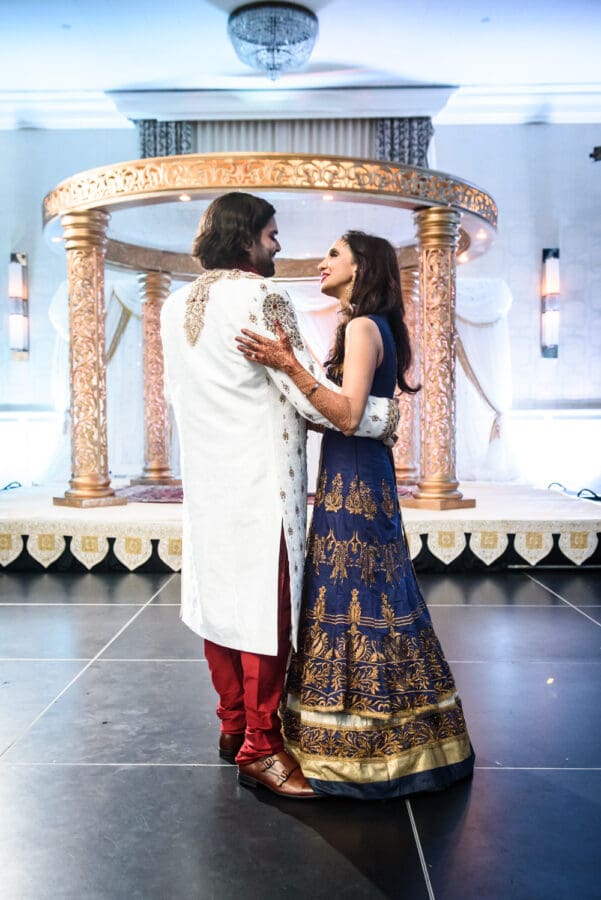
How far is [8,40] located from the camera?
7.34 metres

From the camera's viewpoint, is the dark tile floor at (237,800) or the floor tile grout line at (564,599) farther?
the floor tile grout line at (564,599)

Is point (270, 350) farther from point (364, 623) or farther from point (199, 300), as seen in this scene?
point (364, 623)

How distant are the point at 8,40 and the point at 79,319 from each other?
11.8ft

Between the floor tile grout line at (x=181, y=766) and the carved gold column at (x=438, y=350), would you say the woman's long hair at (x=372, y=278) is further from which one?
the carved gold column at (x=438, y=350)

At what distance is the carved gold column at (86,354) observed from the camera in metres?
5.31

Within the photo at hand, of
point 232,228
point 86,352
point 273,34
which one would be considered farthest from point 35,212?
point 232,228

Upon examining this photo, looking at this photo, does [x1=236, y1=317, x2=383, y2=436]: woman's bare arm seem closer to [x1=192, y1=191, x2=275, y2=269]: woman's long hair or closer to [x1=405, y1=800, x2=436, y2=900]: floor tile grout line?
[x1=192, y1=191, x2=275, y2=269]: woman's long hair

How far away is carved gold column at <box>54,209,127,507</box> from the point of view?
5.31 meters

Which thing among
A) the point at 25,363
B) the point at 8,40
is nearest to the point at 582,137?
the point at 8,40

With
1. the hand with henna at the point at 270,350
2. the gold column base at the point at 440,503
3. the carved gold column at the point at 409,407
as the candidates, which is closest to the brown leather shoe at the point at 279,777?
the hand with henna at the point at 270,350

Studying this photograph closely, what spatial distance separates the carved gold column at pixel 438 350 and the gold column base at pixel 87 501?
186cm

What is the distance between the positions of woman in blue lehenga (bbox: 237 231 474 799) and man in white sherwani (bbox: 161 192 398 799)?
0.18ft

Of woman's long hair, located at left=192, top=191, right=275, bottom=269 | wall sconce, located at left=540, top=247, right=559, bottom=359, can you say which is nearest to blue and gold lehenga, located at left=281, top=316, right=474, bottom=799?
woman's long hair, located at left=192, top=191, right=275, bottom=269

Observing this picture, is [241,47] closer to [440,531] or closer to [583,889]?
[440,531]
